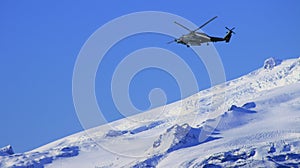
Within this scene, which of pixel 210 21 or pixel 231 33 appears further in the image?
pixel 231 33

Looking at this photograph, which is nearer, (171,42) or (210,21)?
(210,21)

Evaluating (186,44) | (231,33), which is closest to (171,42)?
(186,44)

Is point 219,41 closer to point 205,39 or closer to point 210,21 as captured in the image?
point 205,39

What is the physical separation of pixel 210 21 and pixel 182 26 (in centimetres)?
1028

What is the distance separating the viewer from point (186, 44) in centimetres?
12331

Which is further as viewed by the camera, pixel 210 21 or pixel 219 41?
pixel 219 41

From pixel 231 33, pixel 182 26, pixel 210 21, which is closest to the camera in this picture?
pixel 210 21

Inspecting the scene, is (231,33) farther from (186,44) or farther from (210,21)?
(210,21)

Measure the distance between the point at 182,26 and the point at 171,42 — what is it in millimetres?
4710

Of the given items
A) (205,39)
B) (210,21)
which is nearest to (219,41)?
(205,39)

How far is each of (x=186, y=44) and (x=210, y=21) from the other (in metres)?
13.0

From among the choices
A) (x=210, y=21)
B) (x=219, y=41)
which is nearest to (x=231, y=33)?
(x=219, y=41)

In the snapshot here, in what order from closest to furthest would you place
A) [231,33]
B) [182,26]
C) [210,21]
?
[210,21]
[182,26]
[231,33]

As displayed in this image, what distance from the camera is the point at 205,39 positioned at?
12206 cm
